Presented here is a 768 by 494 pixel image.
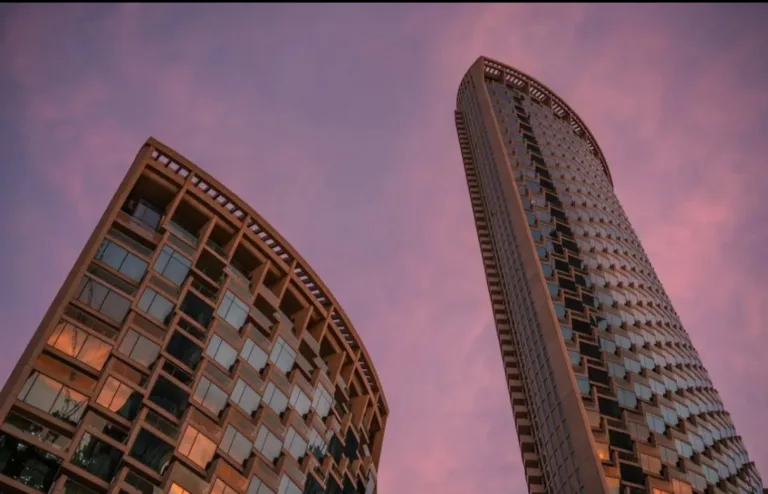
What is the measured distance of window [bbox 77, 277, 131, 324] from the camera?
53.7 m

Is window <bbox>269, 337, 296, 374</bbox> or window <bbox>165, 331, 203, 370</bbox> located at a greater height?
window <bbox>269, 337, 296, 374</bbox>

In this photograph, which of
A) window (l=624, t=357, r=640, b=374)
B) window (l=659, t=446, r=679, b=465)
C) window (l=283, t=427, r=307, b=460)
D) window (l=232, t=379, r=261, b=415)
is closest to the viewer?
window (l=232, t=379, r=261, b=415)

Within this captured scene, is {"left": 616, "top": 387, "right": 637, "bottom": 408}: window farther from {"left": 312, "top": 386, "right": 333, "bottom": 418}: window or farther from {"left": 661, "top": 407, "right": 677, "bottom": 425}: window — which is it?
{"left": 312, "top": 386, "right": 333, "bottom": 418}: window

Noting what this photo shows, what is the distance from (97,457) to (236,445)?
11.5 metres

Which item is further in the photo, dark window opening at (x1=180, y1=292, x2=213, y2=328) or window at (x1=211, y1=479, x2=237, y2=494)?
dark window opening at (x1=180, y1=292, x2=213, y2=328)

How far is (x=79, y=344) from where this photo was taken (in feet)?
168

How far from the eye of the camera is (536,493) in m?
80.1

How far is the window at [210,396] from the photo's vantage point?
185ft

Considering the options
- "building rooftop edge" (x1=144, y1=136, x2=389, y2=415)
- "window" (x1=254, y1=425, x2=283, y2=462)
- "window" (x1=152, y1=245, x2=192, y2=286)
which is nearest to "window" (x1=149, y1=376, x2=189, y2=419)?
"window" (x1=254, y1=425, x2=283, y2=462)

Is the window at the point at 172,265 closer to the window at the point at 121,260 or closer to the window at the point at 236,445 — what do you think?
the window at the point at 121,260

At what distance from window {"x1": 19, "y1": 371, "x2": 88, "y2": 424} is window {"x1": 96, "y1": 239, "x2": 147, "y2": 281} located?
34.4 ft

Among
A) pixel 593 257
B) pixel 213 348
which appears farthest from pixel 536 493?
pixel 213 348

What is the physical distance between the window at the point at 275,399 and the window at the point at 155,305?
34.6 ft

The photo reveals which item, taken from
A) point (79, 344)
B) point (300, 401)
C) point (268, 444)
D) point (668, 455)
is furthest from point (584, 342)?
point (79, 344)
